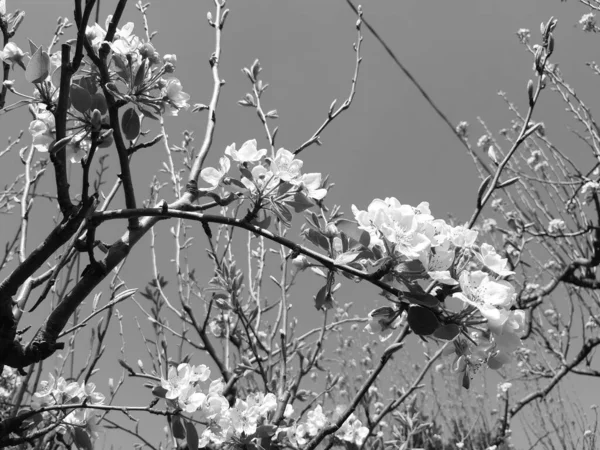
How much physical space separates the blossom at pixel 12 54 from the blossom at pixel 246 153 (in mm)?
491

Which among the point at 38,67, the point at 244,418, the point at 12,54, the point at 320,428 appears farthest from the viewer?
the point at 320,428

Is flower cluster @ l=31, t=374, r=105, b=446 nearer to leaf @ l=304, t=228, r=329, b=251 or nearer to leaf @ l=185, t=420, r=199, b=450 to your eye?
leaf @ l=185, t=420, r=199, b=450

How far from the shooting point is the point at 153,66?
101 cm

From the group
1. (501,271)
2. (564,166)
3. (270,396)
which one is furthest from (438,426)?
(501,271)

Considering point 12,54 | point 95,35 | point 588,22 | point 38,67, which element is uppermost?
point 588,22

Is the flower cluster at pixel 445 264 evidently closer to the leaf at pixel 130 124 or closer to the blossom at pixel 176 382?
the leaf at pixel 130 124

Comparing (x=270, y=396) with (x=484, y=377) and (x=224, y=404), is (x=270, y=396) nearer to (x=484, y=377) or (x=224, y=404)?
(x=224, y=404)

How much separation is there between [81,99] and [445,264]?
76cm

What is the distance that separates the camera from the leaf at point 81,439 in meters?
1.23

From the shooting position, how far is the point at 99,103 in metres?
0.92

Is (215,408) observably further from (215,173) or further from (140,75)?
(140,75)

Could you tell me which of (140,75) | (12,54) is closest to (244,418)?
(140,75)

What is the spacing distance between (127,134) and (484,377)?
5.31m

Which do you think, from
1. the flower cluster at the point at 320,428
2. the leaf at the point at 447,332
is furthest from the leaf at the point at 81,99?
the flower cluster at the point at 320,428
